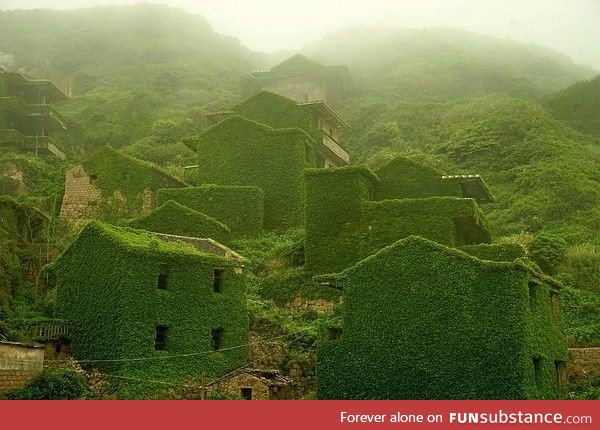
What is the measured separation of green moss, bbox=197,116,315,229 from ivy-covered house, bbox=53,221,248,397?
15198 mm

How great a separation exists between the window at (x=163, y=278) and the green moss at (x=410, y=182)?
13.7 m

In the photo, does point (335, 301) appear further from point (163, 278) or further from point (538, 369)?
point (538, 369)

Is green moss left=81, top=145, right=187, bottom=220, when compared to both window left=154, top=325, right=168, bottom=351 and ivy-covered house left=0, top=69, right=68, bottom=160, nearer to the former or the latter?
ivy-covered house left=0, top=69, right=68, bottom=160

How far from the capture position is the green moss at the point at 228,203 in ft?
145

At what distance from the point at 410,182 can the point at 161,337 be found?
53.4 feet

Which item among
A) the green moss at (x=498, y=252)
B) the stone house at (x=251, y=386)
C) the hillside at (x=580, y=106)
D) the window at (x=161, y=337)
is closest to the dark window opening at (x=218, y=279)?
the window at (x=161, y=337)

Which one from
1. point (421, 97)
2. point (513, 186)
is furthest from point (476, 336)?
point (421, 97)

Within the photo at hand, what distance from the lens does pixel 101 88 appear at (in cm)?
8894

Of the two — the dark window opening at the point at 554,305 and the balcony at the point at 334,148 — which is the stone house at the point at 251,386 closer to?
the dark window opening at the point at 554,305

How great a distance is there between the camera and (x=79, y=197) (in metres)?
48.2

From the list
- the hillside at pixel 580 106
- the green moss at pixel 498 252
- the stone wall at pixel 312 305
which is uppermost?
the hillside at pixel 580 106

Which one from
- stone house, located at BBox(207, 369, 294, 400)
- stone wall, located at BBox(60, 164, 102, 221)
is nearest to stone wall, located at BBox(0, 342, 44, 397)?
stone house, located at BBox(207, 369, 294, 400)

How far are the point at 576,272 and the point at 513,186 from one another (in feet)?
53.0

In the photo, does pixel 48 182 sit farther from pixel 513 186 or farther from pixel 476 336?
pixel 476 336
